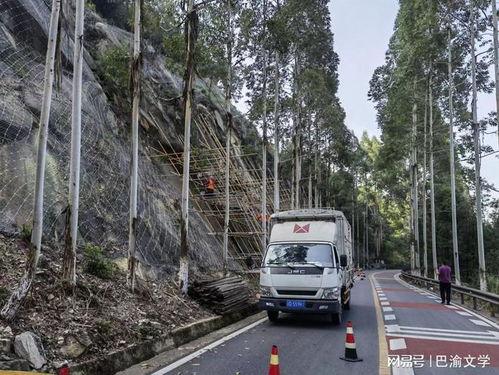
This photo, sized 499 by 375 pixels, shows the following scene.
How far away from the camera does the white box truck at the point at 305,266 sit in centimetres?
1000

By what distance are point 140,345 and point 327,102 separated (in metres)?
26.8

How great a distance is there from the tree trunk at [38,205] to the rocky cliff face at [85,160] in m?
0.66

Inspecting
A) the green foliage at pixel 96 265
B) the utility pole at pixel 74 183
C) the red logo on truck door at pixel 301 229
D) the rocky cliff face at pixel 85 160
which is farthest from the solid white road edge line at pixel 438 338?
the rocky cliff face at pixel 85 160

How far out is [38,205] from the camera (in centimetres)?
635

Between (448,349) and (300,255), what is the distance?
4.18m

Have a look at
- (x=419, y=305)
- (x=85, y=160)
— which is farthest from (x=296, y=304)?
(x=85, y=160)

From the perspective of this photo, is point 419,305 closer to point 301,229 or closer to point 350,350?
point 301,229

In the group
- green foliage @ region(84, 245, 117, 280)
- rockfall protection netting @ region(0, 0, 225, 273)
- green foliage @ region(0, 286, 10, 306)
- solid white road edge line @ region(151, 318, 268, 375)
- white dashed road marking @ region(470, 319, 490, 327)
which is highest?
rockfall protection netting @ region(0, 0, 225, 273)

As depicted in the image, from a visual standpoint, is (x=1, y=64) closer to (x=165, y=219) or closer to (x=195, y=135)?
(x=165, y=219)

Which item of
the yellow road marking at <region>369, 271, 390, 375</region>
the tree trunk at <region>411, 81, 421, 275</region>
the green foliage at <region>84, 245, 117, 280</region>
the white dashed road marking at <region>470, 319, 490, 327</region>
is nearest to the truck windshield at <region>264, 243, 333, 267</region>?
the yellow road marking at <region>369, 271, 390, 375</region>

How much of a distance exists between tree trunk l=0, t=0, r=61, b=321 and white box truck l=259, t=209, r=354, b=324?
590 cm

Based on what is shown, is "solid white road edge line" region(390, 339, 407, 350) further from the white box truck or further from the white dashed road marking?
the white dashed road marking

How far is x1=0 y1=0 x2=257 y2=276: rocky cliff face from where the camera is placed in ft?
32.6

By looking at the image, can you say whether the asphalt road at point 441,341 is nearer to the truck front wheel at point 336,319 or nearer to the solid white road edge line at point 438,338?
the solid white road edge line at point 438,338
